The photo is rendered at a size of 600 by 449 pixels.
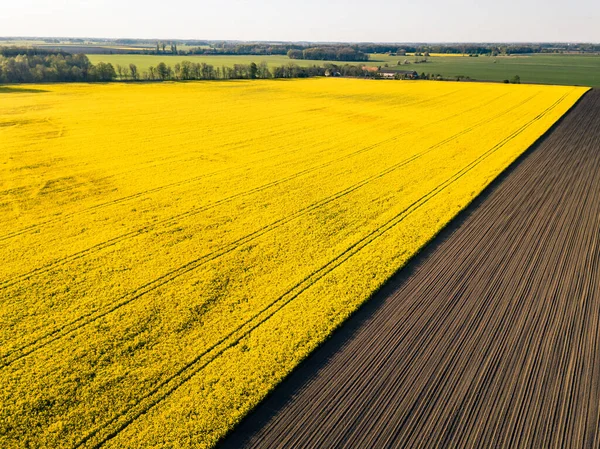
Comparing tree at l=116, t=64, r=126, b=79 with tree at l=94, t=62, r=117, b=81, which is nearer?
tree at l=94, t=62, r=117, b=81

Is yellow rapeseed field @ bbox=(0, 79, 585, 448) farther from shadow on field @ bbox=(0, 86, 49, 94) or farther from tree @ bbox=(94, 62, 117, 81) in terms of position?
tree @ bbox=(94, 62, 117, 81)

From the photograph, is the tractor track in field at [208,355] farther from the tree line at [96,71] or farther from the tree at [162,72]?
the tree line at [96,71]

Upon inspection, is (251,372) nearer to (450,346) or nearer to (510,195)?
(450,346)

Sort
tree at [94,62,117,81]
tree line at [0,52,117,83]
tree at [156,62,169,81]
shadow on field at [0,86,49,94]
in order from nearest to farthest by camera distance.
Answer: shadow on field at [0,86,49,94]
tree line at [0,52,117,83]
tree at [94,62,117,81]
tree at [156,62,169,81]

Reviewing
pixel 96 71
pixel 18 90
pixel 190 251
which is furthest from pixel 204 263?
pixel 96 71

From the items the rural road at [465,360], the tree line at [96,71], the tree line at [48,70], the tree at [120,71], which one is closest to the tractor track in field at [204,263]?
the rural road at [465,360]

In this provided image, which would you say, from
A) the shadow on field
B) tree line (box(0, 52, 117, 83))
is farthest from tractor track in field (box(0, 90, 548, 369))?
tree line (box(0, 52, 117, 83))
